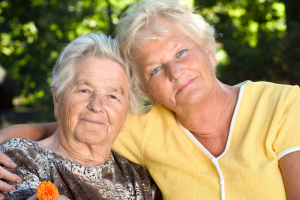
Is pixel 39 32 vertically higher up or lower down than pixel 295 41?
higher up

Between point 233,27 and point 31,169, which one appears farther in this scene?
point 233,27

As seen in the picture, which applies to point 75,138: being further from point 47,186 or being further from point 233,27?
point 233,27

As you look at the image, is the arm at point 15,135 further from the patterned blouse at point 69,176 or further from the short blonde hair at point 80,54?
the short blonde hair at point 80,54

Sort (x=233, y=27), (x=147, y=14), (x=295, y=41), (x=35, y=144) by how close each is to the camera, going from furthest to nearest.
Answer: (x=233, y=27), (x=295, y=41), (x=147, y=14), (x=35, y=144)

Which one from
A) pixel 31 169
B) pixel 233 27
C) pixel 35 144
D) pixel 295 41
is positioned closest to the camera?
pixel 31 169

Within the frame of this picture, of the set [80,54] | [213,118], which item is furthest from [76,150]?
[213,118]

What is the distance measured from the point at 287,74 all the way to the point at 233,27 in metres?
2.85

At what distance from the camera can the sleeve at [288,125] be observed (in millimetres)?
2004

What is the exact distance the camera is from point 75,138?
226cm

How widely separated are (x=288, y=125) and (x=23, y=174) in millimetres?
1647

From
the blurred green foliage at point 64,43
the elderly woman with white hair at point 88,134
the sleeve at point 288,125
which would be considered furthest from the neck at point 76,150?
the blurred green foliage at point 64,43

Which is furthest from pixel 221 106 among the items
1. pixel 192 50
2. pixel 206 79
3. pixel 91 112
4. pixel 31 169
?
pixel 31 169

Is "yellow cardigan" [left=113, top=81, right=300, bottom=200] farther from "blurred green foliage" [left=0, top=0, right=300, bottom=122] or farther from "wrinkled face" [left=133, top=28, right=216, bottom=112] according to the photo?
"blurred green foliage" [left=0, top=0, right=300, bottom=122]

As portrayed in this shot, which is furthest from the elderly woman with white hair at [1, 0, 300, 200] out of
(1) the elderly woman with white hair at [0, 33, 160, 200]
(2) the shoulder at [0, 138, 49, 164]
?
(2) the shoulder at [0, 138, 49, 164]
